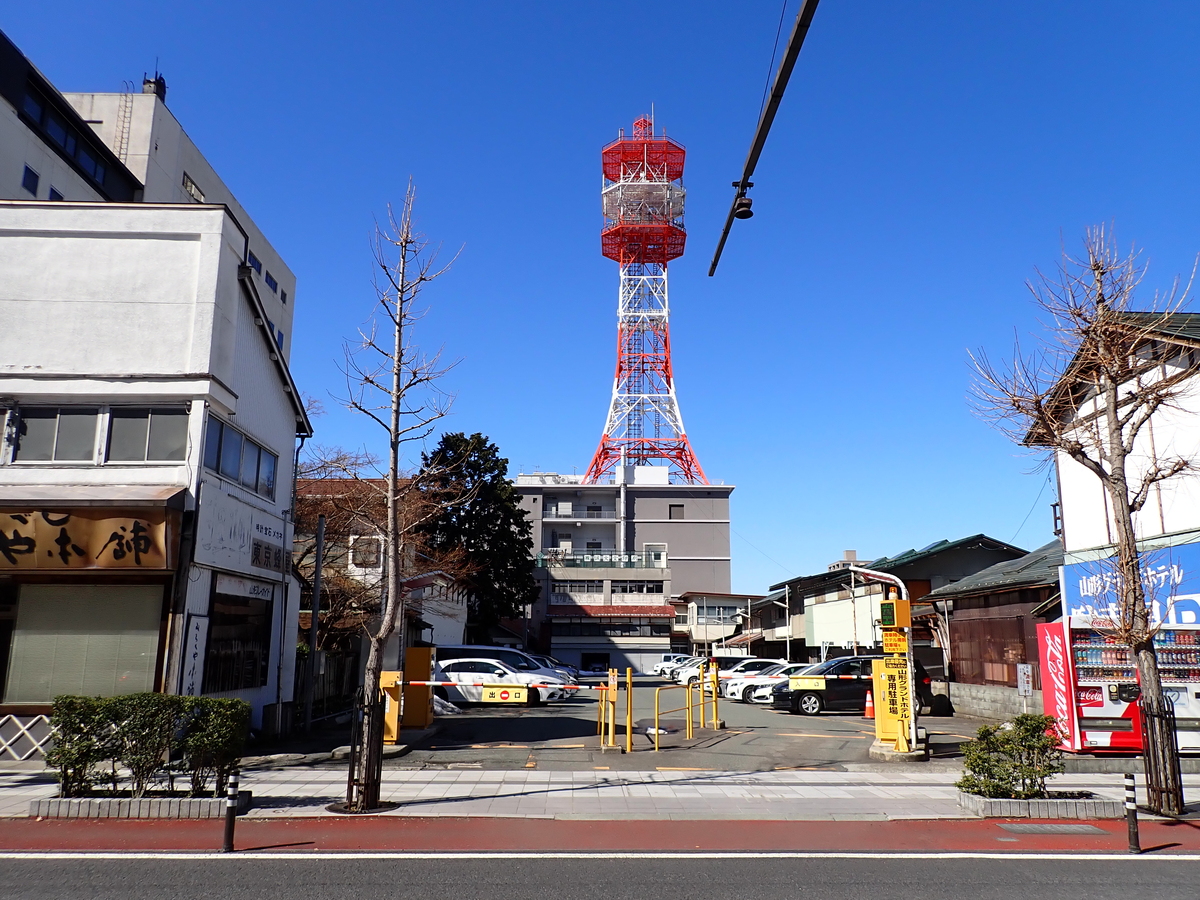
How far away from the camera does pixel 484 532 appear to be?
4347 centimetres

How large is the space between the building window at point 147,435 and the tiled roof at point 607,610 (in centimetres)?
4556

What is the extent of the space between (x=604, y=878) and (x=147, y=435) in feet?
37.4

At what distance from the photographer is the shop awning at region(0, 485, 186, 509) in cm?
1398

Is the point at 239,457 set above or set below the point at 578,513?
below

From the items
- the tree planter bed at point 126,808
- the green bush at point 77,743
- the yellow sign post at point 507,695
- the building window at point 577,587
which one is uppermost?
the building window at point 577,587

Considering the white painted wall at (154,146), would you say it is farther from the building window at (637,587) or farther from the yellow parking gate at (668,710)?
the building window at (637,587)

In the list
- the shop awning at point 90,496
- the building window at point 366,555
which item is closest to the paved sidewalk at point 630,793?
the shop awning at point 90,496

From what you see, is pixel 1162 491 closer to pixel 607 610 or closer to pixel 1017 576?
pixel 1017 576

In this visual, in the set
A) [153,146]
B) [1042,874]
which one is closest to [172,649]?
[1042,874]

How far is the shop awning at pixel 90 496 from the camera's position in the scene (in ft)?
45.9

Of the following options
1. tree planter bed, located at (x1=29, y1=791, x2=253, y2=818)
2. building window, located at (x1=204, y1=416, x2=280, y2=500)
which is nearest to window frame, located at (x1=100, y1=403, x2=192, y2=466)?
building window, located at (x1=204, y1=416, x2=280, y2=500)

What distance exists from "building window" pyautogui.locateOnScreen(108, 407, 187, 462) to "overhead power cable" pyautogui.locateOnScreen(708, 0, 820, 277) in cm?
981

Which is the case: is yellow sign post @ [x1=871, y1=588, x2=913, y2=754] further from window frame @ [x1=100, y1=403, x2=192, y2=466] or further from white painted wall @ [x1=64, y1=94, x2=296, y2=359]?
white painted wall @ [x1=64, y1=94, x2=296, y2=359]

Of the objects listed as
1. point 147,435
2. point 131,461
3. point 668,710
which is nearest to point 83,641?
point 131,461
